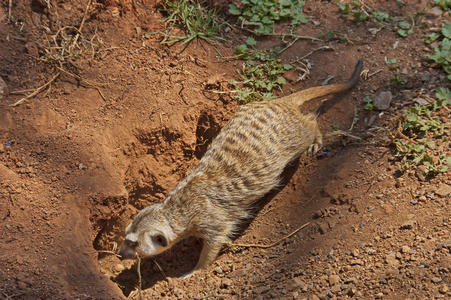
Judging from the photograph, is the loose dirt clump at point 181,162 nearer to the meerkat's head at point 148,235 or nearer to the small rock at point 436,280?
the small rock at point 436,280

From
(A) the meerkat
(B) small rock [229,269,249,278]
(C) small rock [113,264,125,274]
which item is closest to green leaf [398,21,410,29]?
(A) the meerkat

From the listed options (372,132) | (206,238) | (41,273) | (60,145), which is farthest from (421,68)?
(41,273)

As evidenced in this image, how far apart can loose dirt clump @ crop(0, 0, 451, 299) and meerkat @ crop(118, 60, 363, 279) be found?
0.20 m

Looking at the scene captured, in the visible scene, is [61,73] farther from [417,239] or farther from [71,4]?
[417,239]

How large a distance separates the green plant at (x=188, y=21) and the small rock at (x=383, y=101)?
1.83m

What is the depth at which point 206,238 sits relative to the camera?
3.75m

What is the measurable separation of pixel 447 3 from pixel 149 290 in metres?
4.24

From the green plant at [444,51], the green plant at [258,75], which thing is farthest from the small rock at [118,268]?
the green plant at [444,51]

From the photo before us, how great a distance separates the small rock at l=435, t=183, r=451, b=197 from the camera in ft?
10.1

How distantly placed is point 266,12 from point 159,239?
9.17 feet

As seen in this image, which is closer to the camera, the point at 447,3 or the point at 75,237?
the point at 75,237

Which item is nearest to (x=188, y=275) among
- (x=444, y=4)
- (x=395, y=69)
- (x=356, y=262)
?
(x=356, y=262)

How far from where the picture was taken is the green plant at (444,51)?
13.6 feet

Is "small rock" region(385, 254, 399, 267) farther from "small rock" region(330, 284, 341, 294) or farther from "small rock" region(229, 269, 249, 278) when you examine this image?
"small rock" region(229, 269, 249, 278)
